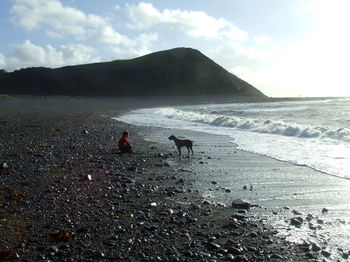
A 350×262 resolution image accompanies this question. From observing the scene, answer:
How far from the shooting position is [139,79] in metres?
128

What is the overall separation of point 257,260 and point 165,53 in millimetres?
145958

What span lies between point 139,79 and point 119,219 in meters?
125

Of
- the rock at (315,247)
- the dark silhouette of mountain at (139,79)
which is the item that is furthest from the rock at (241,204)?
the dark silhouette of mountain at (139,79)

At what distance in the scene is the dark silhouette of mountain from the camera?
113 metres

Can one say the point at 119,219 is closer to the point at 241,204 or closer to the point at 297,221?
the point at 241,204

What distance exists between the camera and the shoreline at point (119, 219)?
13.1 feet

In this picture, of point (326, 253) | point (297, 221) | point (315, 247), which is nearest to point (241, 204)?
point (297, 221)

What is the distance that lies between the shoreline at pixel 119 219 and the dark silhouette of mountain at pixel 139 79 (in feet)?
338

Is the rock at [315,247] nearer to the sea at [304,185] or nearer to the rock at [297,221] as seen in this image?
the sea at [304,185]

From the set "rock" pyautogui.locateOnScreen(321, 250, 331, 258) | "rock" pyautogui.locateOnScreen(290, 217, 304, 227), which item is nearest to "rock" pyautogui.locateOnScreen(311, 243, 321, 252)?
"rock" pyautogui.locateOnScreen(321, 250, 331, 258)

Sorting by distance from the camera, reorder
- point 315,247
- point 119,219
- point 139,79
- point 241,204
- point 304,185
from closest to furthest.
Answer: point 315,247 < point 119,219 < point 241,204 < point 304,185 < point 139,79

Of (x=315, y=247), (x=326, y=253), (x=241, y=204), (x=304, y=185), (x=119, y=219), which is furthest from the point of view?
(x=304, y=185)

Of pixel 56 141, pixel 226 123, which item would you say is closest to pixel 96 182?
pixel 56 141

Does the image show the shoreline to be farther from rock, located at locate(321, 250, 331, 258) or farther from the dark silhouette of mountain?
the dark silhouette of mountain
